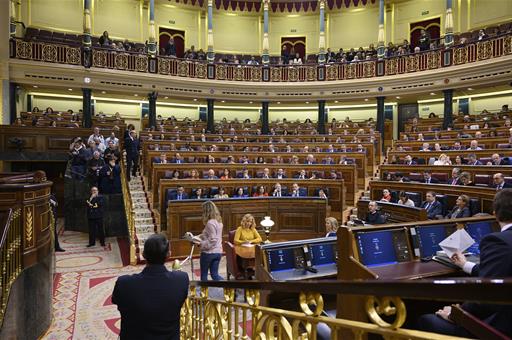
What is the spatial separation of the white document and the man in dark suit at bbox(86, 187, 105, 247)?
7.69 m

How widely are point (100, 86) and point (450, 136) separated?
44.0 feet

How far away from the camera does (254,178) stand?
10516mm

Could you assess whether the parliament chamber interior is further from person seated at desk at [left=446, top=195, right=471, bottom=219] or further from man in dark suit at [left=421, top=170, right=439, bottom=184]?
person seated at desk at [left=446, top=195, right=471, bottom=219]

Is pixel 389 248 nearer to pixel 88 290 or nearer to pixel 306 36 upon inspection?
pixel 88 290

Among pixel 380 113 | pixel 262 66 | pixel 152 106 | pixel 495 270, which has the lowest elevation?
pixel 495 270

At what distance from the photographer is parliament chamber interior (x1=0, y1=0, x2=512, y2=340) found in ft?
6.42

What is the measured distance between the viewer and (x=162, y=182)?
8984mm

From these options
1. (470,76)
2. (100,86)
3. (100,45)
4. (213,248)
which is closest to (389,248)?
(213,248)

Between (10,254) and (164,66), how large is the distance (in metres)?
14.2

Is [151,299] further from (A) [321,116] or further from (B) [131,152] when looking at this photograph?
(A) [321,116]

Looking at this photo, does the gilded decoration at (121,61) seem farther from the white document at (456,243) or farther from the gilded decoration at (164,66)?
the white document at (456,243)

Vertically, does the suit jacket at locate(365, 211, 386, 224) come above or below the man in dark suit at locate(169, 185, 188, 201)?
below

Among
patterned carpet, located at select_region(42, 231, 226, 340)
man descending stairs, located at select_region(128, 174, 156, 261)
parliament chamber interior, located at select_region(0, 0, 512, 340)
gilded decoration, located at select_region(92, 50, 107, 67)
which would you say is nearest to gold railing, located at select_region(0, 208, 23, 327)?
parliament chamber interior, located at select_region(0, 0, 512, 340)

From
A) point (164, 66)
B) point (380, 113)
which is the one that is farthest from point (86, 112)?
point (380, 113)
